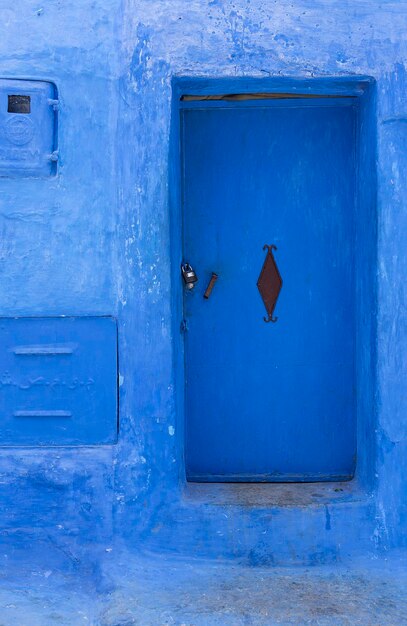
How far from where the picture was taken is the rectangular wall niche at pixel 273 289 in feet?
12.1

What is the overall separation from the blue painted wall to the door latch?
199 millimetres

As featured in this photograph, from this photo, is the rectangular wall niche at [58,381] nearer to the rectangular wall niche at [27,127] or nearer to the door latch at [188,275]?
the door latch at [188,275]

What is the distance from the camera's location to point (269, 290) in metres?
3.74

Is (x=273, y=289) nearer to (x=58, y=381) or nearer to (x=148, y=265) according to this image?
(x=148, y=265)

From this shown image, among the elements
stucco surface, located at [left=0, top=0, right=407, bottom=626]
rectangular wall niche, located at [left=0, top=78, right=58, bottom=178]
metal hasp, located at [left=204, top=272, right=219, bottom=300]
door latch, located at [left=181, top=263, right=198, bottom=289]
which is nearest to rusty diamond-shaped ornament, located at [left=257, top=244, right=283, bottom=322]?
metal hasp, located at [left=204, top=272, right=219, bottom=300]

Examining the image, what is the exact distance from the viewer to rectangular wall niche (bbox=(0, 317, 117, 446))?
343cm

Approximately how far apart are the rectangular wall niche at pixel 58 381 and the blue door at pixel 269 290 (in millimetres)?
529

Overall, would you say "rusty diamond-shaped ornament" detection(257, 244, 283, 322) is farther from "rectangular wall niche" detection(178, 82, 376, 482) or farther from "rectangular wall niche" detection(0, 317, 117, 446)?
"rectangular wall niche" detection(0, 317, 117, 446)

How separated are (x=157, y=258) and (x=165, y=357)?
49 cm

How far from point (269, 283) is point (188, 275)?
0.46 meters

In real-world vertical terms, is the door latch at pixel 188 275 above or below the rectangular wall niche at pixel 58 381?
above

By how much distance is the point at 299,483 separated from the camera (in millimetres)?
3752

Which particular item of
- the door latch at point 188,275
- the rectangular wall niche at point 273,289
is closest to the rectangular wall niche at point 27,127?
the rectangular wall niche at point 273,289

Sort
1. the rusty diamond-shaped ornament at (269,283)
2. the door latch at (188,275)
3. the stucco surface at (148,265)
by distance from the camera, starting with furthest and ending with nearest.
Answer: the rusty diamond-shaped ornament at (269,283) → the door latch at (188,275) → the stucco surface at (148,265)
